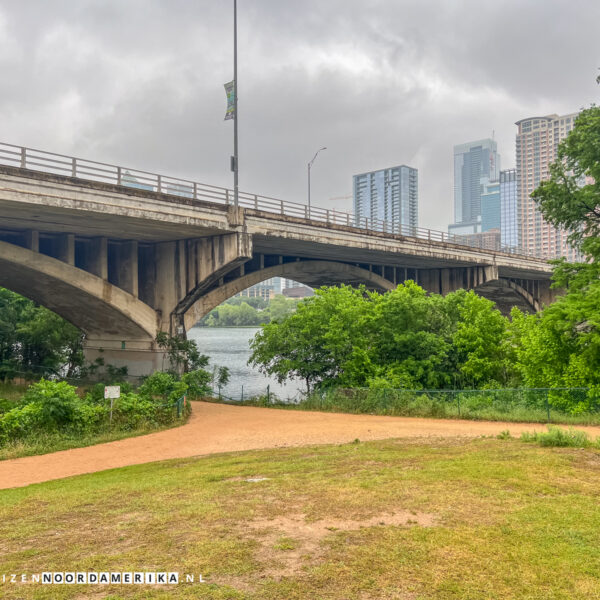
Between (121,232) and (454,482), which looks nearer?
(454,482)

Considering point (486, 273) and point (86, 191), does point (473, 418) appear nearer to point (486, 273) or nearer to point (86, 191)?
point (86, 191)

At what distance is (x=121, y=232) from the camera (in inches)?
1107

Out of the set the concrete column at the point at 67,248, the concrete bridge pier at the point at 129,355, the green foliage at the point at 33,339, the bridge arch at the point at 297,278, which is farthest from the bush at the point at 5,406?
the green foliage at the point at 33,339

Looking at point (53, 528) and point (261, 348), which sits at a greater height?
point (261, 348)

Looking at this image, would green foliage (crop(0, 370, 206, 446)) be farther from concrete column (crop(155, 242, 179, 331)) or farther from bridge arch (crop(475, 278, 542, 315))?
bridge arch (crop(475, 278, 542, 315))

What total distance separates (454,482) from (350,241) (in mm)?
26909

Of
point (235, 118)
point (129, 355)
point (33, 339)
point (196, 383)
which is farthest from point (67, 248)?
point (33, 339)

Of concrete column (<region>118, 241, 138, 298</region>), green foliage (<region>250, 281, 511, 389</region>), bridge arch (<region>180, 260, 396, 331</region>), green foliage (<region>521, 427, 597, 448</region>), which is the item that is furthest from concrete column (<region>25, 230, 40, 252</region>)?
green foliage (<region>521, 427, 597, 448</region>)

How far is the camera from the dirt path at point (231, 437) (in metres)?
15.1

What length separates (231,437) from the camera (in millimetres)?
18594

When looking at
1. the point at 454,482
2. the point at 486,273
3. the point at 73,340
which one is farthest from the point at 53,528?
the point at 486,273

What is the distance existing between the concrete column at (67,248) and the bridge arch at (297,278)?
6928mm

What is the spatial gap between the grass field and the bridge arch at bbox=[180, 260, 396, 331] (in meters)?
20.8

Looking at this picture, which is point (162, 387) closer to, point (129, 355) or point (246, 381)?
point (129, 355)
